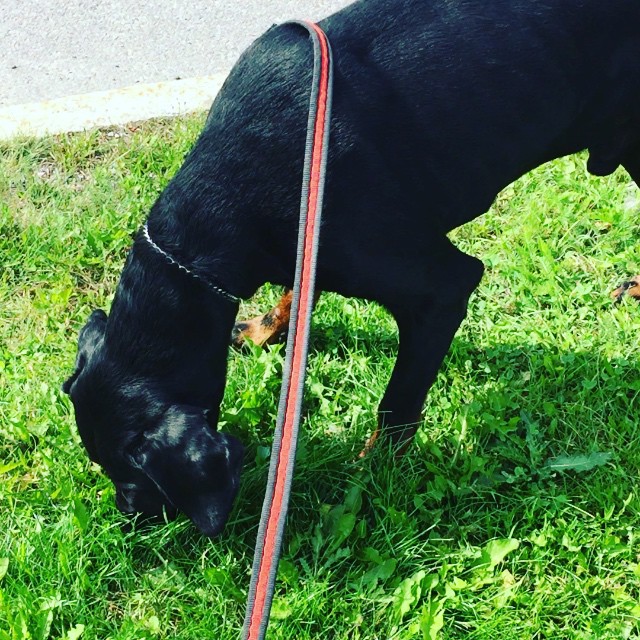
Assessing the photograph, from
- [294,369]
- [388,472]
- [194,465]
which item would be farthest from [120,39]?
[294,369]

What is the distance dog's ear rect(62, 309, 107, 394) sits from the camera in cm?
272

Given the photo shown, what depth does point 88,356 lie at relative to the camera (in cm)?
271

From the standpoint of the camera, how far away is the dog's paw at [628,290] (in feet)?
11.7

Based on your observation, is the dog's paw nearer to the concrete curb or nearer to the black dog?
the black dog

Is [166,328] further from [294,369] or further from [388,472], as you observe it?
[388,472]

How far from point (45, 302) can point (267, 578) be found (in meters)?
2.23

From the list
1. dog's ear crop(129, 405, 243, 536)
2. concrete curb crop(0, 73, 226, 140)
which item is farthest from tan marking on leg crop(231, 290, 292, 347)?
concrete curb crop(0, 73, 226, 140)

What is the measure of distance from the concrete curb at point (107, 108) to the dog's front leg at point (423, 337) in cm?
211

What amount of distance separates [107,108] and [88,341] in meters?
2.10

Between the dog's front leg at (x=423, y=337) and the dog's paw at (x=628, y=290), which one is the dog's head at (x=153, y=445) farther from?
the dog's paw at (x=628, y=290)

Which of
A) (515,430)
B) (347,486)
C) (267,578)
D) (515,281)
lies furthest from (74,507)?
(515,281)

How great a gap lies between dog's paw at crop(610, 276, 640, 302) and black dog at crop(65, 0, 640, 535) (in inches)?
40.4

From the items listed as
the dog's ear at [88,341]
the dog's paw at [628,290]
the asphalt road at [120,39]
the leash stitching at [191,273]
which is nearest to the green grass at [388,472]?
the dog's paw at [628,290]

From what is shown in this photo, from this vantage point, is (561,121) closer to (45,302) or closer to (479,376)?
(479,376)
